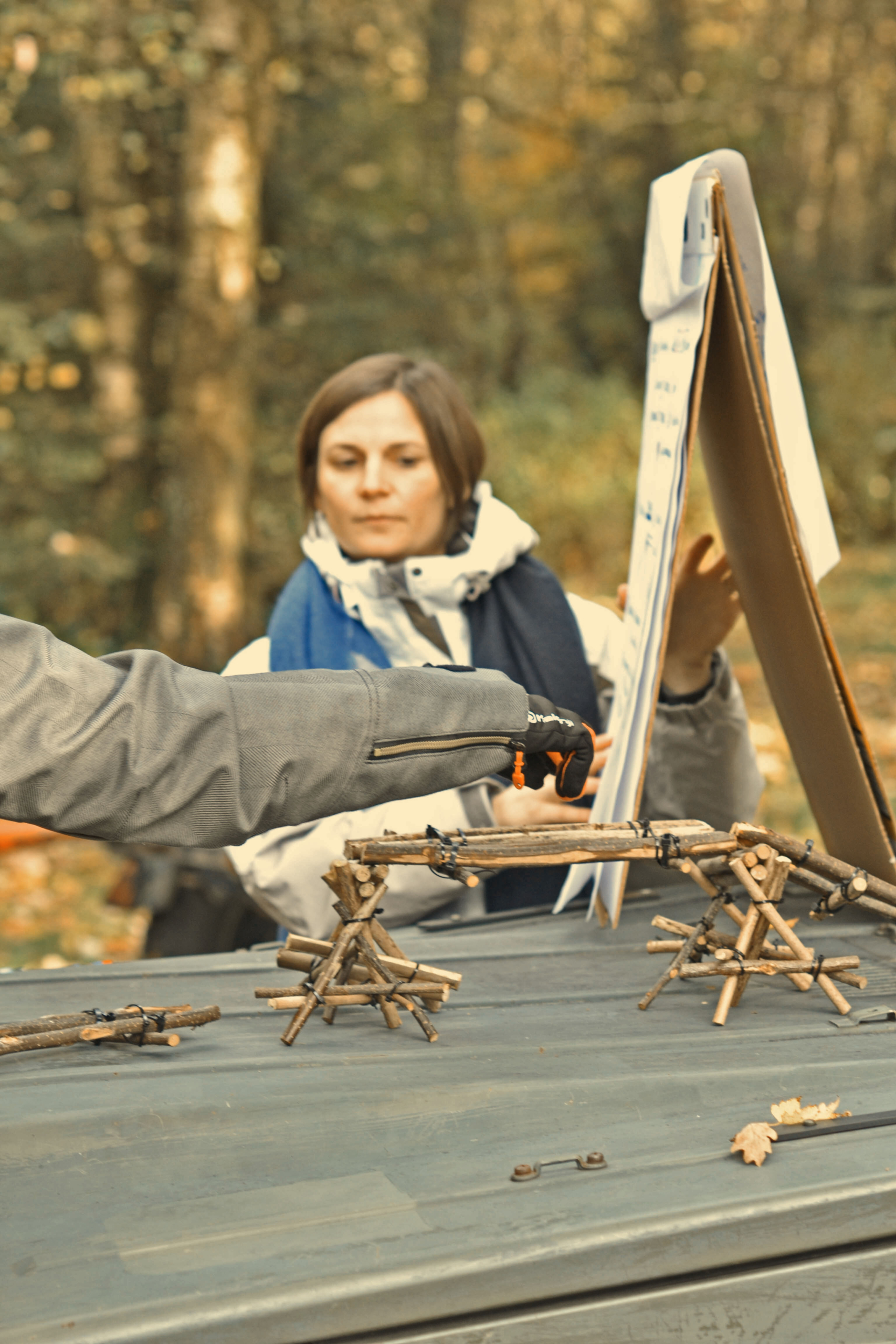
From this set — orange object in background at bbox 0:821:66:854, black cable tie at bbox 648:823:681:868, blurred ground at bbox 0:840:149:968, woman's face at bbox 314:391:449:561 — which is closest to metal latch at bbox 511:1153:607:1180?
black cable tie at bbox 648:823:681:868

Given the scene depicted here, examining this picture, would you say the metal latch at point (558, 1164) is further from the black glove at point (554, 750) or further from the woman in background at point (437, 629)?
the woman in background at point (437, 629)

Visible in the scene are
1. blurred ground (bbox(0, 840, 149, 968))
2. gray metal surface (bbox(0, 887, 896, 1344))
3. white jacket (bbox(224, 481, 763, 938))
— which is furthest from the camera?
blurred ground (bbox(0, 840, 149, 968))

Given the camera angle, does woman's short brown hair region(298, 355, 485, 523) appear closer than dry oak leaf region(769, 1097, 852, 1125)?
No

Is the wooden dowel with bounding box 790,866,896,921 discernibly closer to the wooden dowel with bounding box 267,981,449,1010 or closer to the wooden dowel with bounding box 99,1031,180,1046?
the wooden dowel with bounding box 267,981,449,1010

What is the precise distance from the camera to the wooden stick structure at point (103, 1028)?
4.07ft

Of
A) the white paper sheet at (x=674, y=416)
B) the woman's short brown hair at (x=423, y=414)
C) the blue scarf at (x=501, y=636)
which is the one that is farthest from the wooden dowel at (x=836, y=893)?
the woman's short brown hair at (x=423, y=414)

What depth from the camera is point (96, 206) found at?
7863mm

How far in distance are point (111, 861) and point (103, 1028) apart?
18.6 ft

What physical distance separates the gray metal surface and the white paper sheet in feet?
1.44

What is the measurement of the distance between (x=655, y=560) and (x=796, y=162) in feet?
51.6

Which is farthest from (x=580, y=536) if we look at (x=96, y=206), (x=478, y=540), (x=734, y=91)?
(x=478, y=540)

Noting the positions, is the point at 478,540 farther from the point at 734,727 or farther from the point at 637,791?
the point at 637,791

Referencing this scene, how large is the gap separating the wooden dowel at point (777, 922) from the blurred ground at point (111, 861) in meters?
2.21

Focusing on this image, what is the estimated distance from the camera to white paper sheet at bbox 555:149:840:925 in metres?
1.57
